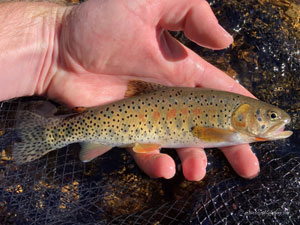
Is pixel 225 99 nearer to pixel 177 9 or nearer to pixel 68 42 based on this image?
pixel 177 9

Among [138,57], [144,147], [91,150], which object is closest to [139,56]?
[138,57]

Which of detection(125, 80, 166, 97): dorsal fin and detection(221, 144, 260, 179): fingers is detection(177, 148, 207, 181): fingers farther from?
detection(125, 80, 166, 97): dorsal fin

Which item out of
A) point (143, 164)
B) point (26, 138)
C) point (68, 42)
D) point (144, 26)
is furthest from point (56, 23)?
point (143, 164)

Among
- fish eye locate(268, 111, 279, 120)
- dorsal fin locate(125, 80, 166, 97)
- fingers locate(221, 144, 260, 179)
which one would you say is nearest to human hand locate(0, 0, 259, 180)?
fingers locate(221, 144, 260, 179)

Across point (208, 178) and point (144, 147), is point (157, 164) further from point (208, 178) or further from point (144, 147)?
point (208, 178)

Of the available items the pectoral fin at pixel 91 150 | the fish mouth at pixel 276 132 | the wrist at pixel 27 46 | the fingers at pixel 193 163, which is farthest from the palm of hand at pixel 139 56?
the pectoral fin at pixel 91 150

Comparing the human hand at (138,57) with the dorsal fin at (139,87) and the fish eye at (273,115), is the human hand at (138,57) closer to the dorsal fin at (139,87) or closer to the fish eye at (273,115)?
the dorsal fin at (139,87)
